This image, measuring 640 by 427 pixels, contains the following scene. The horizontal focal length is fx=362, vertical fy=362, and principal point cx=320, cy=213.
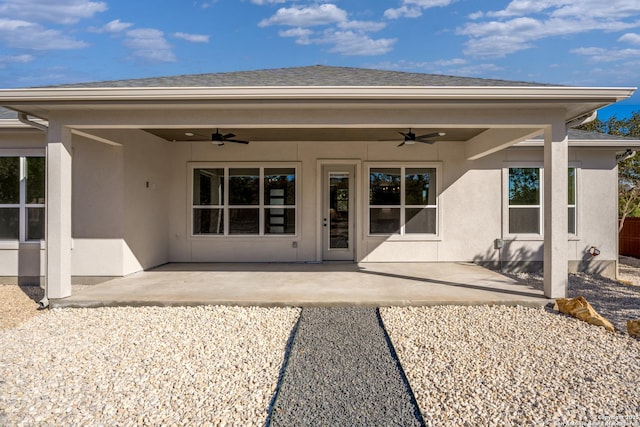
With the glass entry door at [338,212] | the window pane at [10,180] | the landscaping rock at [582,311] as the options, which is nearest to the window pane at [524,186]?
the glass entry door at [338,212]

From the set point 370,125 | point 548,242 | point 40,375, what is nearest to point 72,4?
point 370,125

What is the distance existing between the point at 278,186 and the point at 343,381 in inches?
247

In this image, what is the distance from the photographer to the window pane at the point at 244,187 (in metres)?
8.92

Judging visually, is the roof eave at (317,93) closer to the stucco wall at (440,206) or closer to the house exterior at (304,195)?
the house exterior at (304,195)

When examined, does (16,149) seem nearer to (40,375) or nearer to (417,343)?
(40,375)

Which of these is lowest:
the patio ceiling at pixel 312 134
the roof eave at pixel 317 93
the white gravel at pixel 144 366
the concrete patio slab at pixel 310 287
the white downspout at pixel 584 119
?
the white gravel at pixel 144 366

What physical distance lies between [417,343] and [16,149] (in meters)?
8.15

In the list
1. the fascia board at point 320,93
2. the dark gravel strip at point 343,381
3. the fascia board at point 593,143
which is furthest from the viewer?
the fascia board at point 593,143

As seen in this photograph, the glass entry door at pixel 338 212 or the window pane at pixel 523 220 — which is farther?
the glass entry door at pixel 338 212

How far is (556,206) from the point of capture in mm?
5309

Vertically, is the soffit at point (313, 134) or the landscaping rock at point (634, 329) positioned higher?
the soffit at point (313, 134)

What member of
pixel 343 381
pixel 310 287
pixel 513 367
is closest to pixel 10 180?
pixel 310 287

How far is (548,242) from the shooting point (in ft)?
17.7

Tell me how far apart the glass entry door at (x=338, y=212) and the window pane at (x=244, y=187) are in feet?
5.57
